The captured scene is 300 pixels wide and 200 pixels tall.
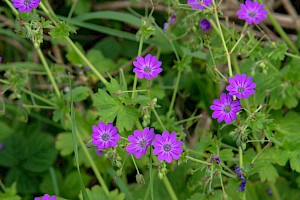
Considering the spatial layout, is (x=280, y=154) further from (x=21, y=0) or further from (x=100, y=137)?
(x=21, y=0)

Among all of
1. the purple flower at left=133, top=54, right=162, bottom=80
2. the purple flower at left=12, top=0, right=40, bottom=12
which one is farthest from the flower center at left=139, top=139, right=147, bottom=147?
the purple flower at left=12, top=0, right=40, bottom=12

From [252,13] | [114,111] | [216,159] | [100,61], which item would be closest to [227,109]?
[216,159]

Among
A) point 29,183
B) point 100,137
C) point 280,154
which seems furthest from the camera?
point 29,183

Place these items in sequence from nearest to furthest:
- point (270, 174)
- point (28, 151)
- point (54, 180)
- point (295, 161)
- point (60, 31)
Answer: point (60, 31) → point (295, 161) → point (270, 174) → point (54, 180) → point (28, 151)

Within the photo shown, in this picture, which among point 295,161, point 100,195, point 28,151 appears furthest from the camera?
point 28,151

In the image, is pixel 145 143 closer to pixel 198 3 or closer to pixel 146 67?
pixel 146 67

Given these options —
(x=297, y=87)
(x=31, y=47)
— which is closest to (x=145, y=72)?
(x=297, y=87)
